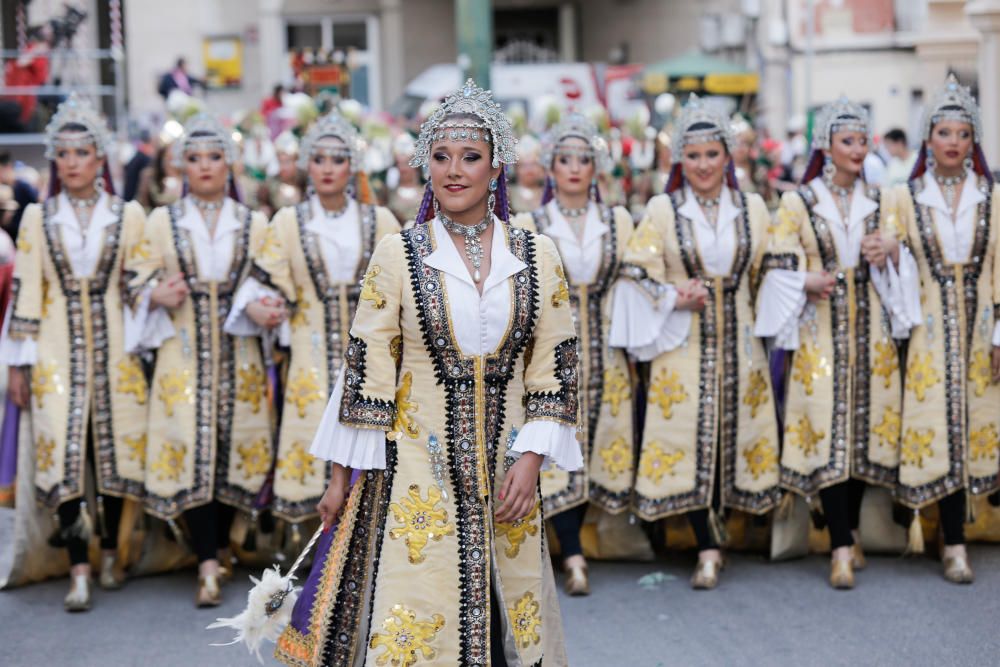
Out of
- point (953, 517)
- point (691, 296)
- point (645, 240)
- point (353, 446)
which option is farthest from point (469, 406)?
point (953, 517)

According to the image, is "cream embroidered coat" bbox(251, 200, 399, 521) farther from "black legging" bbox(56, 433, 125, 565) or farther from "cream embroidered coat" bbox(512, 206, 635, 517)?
"cream embroidered coat" bbox(512, 206, 635, 517)

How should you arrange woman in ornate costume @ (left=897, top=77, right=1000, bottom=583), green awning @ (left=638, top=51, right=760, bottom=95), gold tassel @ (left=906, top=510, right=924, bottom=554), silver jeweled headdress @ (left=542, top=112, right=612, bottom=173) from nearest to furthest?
woman in ornate costume @ (left=897, top=77, right=1000, bottom=583) < silver jeweled headdress @ (left=542, top=112, right=612, bottom=173) < gold tassel @ (left=906, top=510, right=924, bottom=554) < green awning @ (left=638, top=51, right=760, bottom=95)

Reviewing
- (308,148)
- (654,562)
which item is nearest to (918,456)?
(654,562)

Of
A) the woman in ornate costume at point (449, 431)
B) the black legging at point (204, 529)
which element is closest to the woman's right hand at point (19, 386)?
→ the black legging at point (204, 529)

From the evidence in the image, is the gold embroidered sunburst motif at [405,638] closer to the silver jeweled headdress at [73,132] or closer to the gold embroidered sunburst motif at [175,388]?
the gold embroidered sunburst motif at [175,388]

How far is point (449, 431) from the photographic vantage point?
4.15 m

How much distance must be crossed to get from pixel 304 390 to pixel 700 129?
208cm

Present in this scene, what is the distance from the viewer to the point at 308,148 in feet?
21.7

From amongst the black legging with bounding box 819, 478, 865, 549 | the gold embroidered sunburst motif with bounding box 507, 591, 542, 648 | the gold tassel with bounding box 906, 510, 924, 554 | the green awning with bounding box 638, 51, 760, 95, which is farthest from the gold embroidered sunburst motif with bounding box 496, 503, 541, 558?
the green awning with bounding box 638, 51, 760, 95

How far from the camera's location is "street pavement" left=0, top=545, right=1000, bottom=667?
5.61m

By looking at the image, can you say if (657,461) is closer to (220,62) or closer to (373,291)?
(373,291)

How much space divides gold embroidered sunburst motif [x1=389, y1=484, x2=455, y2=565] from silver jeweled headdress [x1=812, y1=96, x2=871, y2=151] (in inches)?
125

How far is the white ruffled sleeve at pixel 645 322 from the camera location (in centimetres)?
646

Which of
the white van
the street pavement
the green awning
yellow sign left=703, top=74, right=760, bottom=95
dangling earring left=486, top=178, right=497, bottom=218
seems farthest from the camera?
the white van
